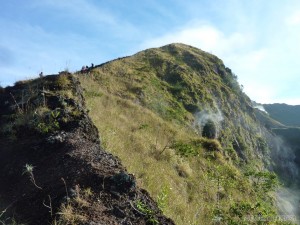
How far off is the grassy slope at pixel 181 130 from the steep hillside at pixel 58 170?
1.20 metres

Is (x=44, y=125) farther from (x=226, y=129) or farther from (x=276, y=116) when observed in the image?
(x=276, y=116)

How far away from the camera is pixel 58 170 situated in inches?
264

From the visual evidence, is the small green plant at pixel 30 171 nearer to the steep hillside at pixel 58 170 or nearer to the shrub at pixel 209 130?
the steep hillside at pixel 58 170

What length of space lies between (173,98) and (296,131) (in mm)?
36312

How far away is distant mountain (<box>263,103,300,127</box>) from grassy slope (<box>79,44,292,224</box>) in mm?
59786

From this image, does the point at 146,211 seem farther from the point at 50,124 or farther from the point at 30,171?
the point at 50,124

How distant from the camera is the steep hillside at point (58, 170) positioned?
536 centimetres

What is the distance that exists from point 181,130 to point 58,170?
69.2 feet

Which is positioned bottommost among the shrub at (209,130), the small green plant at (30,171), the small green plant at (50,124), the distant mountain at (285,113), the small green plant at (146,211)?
the small green plant at (146,211)

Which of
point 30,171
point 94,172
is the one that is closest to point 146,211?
point 94,172

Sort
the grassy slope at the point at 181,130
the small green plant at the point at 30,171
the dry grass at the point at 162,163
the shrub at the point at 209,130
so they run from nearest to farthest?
the small green plant at the point at 30,171 < the dry grass at the point at 162,163 < the grassy slope at the point at 181,130 < the shrub at the point at 209,130

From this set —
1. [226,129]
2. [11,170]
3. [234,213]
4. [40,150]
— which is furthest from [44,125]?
[226,129]

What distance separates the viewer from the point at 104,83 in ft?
97.2

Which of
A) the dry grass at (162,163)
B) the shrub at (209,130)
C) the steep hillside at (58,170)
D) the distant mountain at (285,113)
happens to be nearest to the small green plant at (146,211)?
the steep hillside at (58,170)
